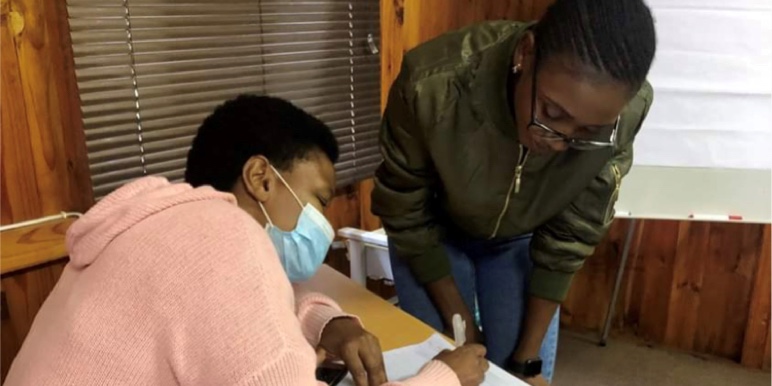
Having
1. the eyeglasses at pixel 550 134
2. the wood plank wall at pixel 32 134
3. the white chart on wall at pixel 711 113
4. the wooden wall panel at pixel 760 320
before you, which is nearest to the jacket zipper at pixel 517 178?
the eyeglasses at pixel 550 134

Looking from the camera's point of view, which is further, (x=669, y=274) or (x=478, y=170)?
(x=669, y=274)

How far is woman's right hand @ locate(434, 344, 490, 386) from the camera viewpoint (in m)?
1.08

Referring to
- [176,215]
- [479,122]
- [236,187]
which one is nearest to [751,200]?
[479,122]

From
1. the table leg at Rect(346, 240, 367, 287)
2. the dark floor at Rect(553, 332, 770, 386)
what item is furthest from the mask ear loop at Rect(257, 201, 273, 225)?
the dark floor at Rect(553, 332, 770, 386)

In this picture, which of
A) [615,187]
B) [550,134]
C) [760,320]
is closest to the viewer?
[550,134]

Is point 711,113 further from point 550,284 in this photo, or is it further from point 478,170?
point 478,170

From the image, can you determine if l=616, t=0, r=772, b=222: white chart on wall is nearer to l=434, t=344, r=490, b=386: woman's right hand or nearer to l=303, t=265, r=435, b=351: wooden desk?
l=303, t=265, r=435, b=351: wooden desk

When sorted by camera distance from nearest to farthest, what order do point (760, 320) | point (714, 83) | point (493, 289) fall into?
point (493, 289) → point (714, 83) → point (760, 320)

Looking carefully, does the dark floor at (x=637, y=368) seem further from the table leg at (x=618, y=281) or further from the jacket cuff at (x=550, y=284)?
the jacket cuff at (x=550, y=284)

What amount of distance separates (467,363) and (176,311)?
0.54 meters

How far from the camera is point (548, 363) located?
4.83 feet

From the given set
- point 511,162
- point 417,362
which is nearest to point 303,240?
A: point 417,362

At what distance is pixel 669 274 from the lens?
2.38 metres

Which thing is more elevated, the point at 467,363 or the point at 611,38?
the point at 611,38
